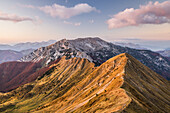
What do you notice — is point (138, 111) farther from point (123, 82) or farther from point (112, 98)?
point (123, 82)

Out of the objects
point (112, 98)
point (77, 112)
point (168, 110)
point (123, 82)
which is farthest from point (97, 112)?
point (168, 110)

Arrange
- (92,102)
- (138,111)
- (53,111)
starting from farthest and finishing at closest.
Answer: (53,111)
(92,102)
(138,111)

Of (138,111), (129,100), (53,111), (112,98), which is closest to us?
(138,111)

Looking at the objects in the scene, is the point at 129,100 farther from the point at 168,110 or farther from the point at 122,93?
the point at 168,110

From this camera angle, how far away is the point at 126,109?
83.2m

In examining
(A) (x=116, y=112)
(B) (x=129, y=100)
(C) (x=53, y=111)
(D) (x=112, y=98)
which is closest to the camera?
(A) (x=116, y=112)

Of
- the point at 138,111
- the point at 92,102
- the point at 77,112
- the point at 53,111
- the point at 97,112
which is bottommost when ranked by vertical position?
the point at 53,111

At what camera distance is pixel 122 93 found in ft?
362

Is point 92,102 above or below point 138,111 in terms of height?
below

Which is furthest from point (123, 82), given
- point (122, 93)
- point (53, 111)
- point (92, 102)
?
point (53, 111)

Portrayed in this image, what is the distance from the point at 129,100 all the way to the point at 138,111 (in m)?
10.6

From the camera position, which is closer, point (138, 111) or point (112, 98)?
point (138, 111)

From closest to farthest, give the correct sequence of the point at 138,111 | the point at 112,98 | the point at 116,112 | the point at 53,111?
the point at 116,112, the point at 138,111, the point at 112,98, the point at 53,111

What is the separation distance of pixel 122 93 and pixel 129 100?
15.7m
